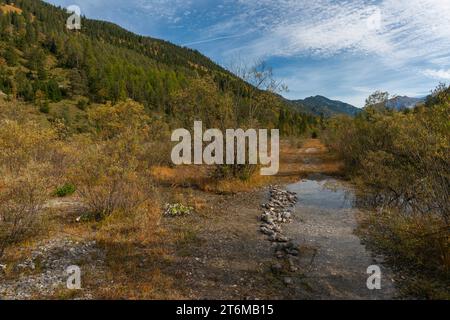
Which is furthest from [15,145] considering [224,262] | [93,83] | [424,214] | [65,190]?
[93,83]

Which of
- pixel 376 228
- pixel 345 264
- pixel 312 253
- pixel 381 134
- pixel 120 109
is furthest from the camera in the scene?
pixel 381 134

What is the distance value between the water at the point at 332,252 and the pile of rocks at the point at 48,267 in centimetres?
544

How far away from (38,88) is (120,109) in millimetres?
63257

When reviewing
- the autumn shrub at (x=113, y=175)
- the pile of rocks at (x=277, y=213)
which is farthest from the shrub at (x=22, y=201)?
the pile of rocks at (x=277, y=213)

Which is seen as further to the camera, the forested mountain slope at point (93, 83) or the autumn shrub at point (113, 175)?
the forested mountain slope at point (93, 83)

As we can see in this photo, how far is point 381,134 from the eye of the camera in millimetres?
19844

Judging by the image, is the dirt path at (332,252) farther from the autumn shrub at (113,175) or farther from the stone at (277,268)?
the autumn shrub at (113,175)

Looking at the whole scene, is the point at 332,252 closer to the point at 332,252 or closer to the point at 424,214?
the point at 332,252

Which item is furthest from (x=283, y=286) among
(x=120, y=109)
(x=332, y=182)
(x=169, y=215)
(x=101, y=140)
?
(x=332, y=182)

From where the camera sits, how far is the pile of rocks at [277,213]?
1084 centimetres

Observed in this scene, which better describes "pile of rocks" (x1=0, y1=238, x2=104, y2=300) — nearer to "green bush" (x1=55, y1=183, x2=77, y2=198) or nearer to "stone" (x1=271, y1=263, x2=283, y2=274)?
"stone" (x1=271, y1=263, x2=283, y2=274)

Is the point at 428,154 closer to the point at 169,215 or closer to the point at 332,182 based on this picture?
the point at 169,215

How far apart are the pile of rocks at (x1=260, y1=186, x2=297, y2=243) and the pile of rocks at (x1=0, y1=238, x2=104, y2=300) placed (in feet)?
18.3

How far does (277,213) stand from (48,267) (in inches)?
348
